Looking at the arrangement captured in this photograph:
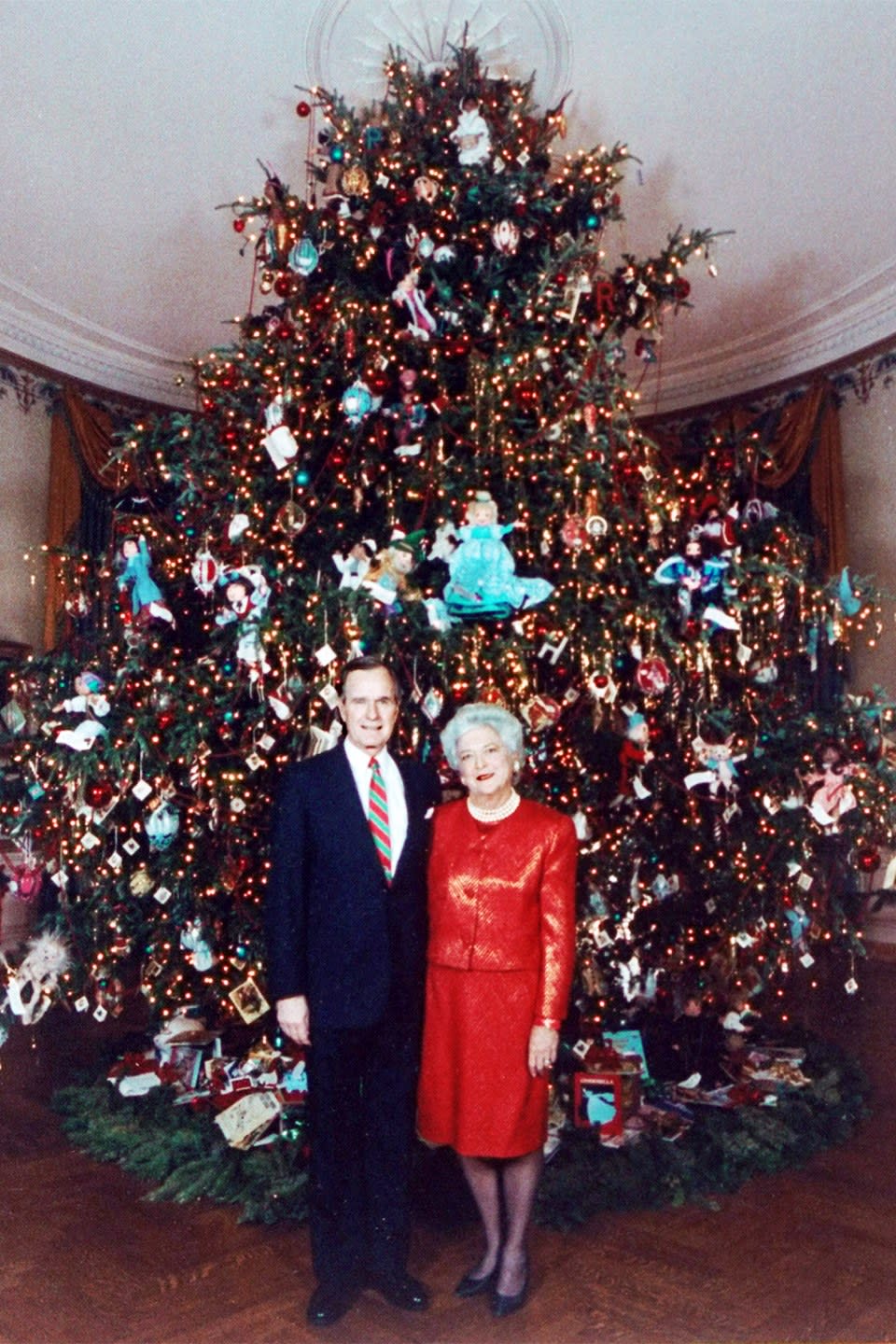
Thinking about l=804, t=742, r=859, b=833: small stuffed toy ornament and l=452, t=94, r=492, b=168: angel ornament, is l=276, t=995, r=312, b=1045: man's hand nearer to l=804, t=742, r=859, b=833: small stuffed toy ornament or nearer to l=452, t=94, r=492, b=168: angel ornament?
l=804, t=742, r=859, b=833: small stuffed toy ornament

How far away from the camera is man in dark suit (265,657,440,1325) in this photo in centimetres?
240

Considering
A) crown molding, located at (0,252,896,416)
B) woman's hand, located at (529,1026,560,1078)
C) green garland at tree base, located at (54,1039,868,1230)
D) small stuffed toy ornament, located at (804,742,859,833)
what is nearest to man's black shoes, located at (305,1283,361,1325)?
green garland at tree base, located at (54,1039,868,1230)

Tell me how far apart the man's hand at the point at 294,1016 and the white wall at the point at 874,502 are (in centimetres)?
538

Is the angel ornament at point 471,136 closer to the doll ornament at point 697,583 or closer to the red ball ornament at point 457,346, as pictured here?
the red ball ornament at point 457,346

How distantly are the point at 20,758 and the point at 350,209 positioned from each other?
2.60m

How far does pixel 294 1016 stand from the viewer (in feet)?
7.86

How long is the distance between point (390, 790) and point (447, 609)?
1185 millimetres

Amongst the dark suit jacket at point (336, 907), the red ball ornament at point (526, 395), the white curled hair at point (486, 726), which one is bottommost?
the dark suit jacket at point (336, 907)

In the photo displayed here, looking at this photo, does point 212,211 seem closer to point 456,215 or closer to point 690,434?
point 456,215


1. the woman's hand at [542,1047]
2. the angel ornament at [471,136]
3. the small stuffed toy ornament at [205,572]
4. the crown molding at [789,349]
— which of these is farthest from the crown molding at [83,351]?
the woman's hand at [542,1047]

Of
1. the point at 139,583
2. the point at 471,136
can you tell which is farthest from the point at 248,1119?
the point at 471,136

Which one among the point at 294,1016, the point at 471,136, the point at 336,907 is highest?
the point at 471,136

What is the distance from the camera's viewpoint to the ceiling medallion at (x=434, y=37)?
4.22m

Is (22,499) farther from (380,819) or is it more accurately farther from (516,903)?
(516,903)
